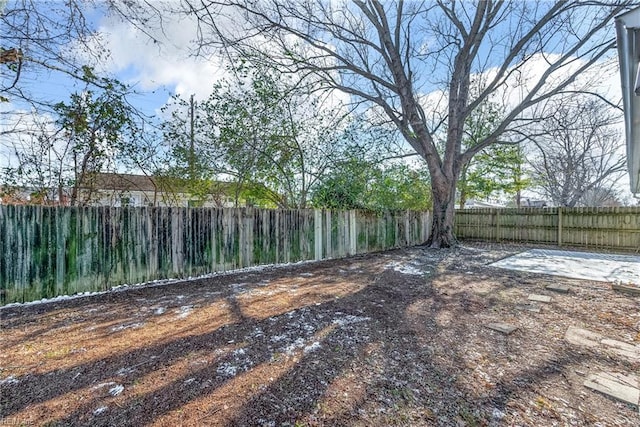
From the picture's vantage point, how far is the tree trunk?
834cm

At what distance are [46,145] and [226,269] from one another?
3234mm

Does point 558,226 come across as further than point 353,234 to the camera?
Yes

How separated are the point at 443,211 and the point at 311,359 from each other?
7517mm

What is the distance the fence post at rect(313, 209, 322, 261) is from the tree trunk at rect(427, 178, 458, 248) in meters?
3.92

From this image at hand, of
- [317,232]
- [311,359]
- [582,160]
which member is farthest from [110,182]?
[582,160]

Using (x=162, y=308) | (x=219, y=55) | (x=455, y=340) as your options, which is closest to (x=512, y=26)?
(x=219, y=55)

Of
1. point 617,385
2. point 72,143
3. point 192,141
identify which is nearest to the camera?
point 617,385

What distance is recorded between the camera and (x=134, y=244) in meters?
4.07

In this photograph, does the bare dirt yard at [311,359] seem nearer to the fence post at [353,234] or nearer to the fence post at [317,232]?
the fence post at [317,232]

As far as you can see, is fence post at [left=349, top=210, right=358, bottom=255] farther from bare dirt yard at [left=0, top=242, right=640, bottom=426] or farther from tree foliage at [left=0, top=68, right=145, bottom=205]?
tree foliage at [left=0, top=68, right=145, bottom=205]

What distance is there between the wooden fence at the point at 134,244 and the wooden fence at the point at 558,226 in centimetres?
719

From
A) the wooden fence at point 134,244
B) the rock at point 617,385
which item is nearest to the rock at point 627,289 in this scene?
the rock at point 617,385

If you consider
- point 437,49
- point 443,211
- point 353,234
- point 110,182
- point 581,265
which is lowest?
point 581,265

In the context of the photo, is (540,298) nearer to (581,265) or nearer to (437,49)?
A: (581,265)
